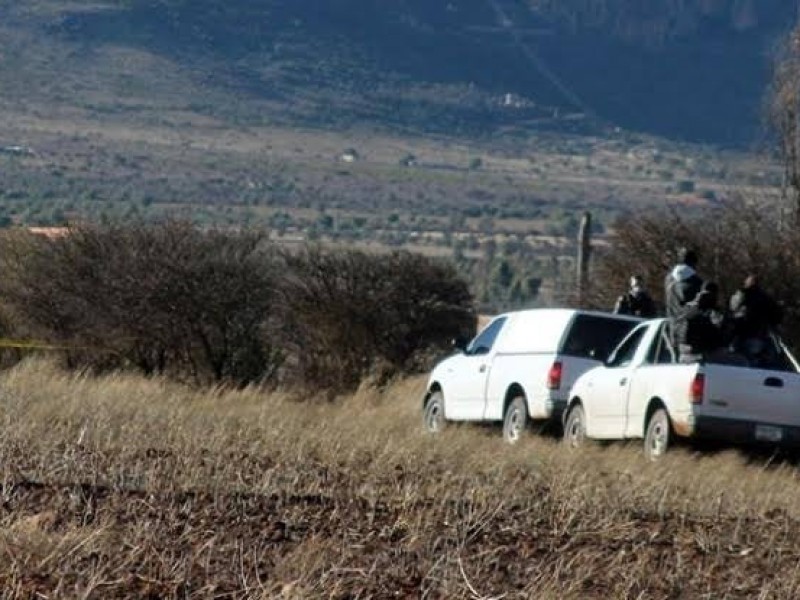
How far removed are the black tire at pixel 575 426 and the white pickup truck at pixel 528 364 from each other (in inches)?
15.0

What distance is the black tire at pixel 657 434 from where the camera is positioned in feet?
62.7

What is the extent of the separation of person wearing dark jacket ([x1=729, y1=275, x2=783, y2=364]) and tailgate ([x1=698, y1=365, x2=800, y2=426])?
63 centimetres

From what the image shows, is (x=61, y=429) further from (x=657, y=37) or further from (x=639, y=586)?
(x=657, y=37)

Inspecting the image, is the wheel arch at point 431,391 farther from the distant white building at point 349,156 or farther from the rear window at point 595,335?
the distant white building at point 349,156

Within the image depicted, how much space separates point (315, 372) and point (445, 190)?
8906cm

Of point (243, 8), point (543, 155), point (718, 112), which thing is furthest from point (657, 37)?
point (243, 8)

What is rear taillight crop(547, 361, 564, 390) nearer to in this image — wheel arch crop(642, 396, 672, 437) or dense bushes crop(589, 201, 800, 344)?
wheel arch crop(642, 396, 672, 437)

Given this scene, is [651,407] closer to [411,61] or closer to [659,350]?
[659,350]

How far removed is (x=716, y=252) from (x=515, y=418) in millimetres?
8099

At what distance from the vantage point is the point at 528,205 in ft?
384

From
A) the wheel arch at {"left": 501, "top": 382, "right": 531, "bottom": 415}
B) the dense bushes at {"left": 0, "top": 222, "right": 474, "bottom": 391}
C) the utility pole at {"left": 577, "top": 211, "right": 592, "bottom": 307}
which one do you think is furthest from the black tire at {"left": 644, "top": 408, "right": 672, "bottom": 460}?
the utility pole at {"left": 577, "top": 211, "right": 592, "bottom": 307}

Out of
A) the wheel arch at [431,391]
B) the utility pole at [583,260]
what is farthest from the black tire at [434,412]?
the utility pole at [583,260]

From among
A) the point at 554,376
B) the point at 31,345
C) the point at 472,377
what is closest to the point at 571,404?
the point at 554,376

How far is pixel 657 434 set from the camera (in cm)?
1941
